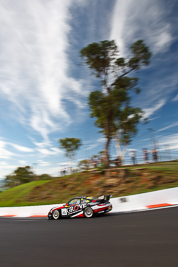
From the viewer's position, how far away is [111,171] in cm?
1722

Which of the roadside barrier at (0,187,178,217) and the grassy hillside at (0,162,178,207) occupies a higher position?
the grassy hillside at (0,162,178,207)

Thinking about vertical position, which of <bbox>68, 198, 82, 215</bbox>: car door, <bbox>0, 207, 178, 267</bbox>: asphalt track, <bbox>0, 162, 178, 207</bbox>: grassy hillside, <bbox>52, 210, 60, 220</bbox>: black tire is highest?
<bbox>0, 162, 178, 207</bbox>: grassy hillside

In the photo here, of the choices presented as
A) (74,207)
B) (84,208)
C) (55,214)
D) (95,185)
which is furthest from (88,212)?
(95,185)

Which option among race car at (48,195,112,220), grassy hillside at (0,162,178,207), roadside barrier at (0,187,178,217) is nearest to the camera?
race car at (48,195,112,220)

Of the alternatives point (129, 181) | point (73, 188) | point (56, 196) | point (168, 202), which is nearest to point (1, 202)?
point (56, 196)

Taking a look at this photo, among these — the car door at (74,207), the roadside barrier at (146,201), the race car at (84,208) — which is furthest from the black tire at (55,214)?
the roadside barrier at (146,201)

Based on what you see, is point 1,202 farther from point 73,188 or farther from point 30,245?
point 30,245

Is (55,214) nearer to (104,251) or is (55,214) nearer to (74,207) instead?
(74,207)

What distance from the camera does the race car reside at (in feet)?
30.4

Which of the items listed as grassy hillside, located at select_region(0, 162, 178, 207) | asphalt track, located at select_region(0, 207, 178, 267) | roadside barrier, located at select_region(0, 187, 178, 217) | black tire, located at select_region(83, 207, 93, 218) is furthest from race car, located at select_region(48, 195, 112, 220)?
grassy hillside, located at select_region(0, 162, 178, 207)

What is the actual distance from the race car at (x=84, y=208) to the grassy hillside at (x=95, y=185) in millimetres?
5091

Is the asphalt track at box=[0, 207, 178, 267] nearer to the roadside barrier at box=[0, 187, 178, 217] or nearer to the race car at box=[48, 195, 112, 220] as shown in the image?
the race car at box=[48, 195, 112, 220]

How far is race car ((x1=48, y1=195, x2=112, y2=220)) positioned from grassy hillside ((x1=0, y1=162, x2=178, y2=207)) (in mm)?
5091

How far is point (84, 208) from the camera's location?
953cm
